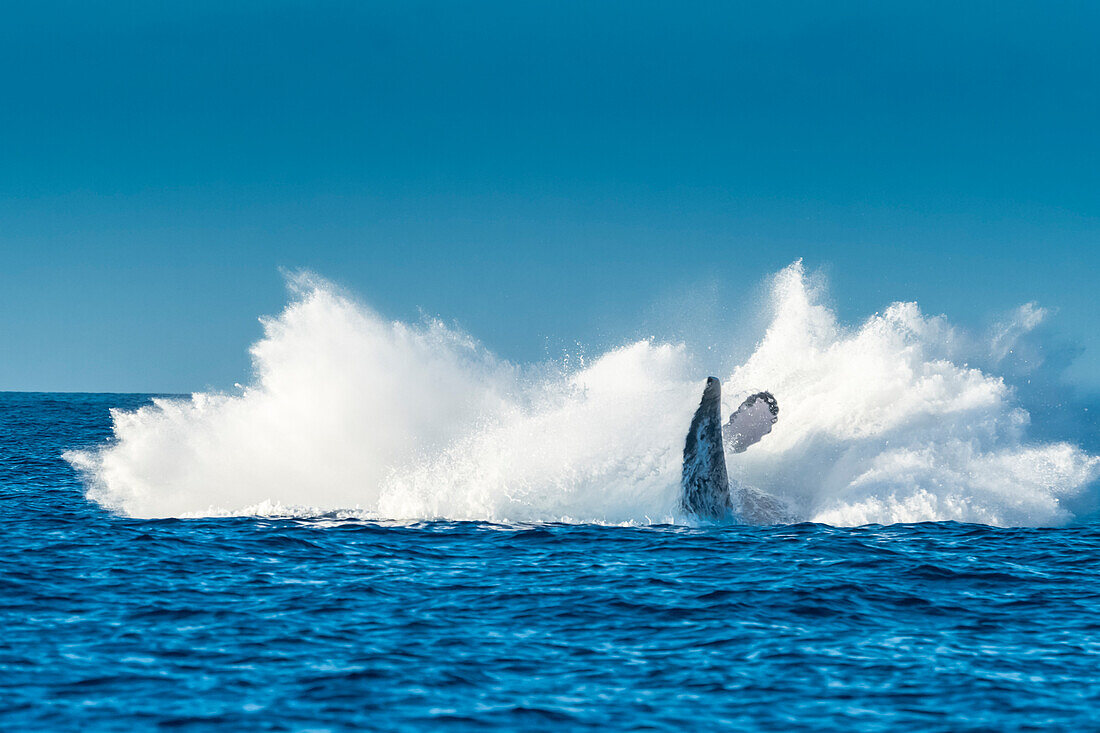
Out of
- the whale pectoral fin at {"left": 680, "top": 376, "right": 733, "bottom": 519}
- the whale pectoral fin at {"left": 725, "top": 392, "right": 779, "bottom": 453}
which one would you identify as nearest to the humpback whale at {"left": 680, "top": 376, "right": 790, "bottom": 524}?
the whale pectoral fin at {"left": 680, "top": 376, "right": 733, "bottom": 519}

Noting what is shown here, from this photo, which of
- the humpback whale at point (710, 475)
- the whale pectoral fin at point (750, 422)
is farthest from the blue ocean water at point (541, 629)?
the whale pectoral fin at point (750, 422)

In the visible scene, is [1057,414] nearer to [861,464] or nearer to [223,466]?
[861,464]

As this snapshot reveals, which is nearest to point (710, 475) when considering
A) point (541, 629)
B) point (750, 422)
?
point (750, 422)

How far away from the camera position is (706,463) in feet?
68.2

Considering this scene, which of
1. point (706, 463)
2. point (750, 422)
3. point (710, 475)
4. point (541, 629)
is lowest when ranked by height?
point (541, 629)

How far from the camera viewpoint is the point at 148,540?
17.8 metres

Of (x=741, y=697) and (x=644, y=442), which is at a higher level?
(x=644, y=442)

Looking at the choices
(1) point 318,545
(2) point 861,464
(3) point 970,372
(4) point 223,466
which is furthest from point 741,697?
(3) point 970,372

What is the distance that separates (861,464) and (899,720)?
16.0 metres

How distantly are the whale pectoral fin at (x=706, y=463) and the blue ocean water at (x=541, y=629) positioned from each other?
1.70 m

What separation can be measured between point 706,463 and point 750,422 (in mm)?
4389

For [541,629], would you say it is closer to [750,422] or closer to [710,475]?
[710,475]

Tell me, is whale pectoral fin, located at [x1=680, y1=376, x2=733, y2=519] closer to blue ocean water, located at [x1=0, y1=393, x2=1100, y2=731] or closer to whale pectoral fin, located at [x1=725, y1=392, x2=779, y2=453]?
blue ocean water, located at [x1=0, y1=393, x2=1100, y2=731]

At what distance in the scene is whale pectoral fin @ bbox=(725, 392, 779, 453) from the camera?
24594 millimetres
